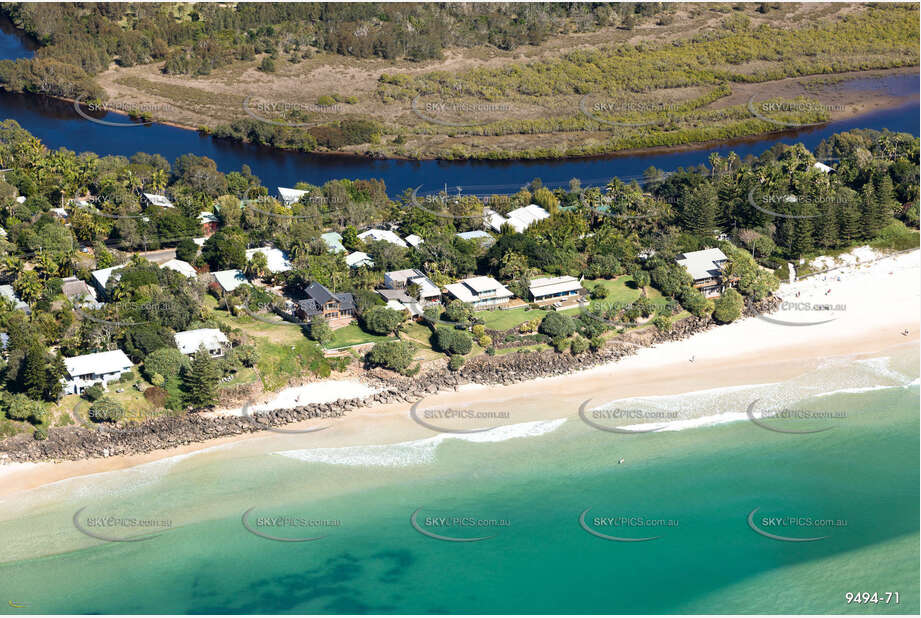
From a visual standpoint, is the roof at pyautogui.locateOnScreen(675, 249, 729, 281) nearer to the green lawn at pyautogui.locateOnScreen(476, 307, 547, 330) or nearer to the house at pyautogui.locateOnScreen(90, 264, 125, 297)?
the green lawn at pyautogui.locateOnScreen(476, 307, 547, 330)

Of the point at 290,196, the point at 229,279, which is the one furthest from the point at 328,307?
the point at 290,196

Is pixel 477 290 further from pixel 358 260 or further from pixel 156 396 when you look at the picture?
pixel 156 396

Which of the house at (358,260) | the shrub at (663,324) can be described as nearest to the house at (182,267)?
the house at (358,260)

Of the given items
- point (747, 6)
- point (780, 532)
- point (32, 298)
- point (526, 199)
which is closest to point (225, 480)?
point (32, 298)

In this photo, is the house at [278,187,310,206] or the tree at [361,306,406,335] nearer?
the tree at [361,306,406,335]

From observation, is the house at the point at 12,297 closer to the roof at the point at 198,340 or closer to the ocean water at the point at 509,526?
the roof at the point at 198,340

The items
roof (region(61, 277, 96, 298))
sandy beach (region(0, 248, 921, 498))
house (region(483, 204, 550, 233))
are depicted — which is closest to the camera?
sandy beach (region(0, 248, 921, 498))

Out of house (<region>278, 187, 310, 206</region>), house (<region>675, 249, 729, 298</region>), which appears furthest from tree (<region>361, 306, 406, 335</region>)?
house (<region>278, 187, 310, 206</region>)
